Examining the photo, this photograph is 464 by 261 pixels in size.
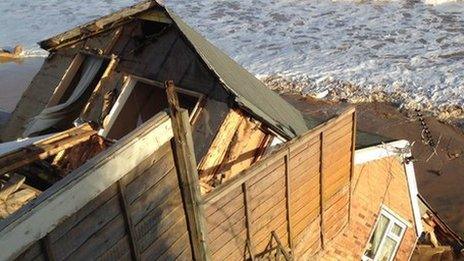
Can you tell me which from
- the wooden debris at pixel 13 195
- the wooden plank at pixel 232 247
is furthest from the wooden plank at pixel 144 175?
the wooden plank at pixel 232 247

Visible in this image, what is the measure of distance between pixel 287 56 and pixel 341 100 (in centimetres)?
610

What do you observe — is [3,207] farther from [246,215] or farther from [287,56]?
[287,56]

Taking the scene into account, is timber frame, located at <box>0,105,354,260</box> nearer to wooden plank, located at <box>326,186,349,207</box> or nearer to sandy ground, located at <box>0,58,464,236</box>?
wooden plank, located at <box>326,186,349,207</box>

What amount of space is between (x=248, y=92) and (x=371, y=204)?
10.4 feet

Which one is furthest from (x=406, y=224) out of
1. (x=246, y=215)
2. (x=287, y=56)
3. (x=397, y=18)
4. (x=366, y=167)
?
(x=397, y=18)

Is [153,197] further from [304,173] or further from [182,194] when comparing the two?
[304,173]

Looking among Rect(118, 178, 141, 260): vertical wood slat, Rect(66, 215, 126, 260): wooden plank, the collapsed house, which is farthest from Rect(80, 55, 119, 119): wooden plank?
Rect(66, 215, 126, 260): wooden plank

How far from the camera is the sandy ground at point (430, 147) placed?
13.3 m

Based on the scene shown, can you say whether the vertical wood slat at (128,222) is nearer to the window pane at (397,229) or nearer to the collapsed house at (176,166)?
the collapsed house at (176,166)

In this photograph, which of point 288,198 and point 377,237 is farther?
point 377,237

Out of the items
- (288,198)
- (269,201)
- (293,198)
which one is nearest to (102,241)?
(269,201)

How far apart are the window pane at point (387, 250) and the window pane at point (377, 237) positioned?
0.21 m

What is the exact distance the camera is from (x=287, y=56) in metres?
25.2

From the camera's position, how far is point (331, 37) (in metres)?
27.5
